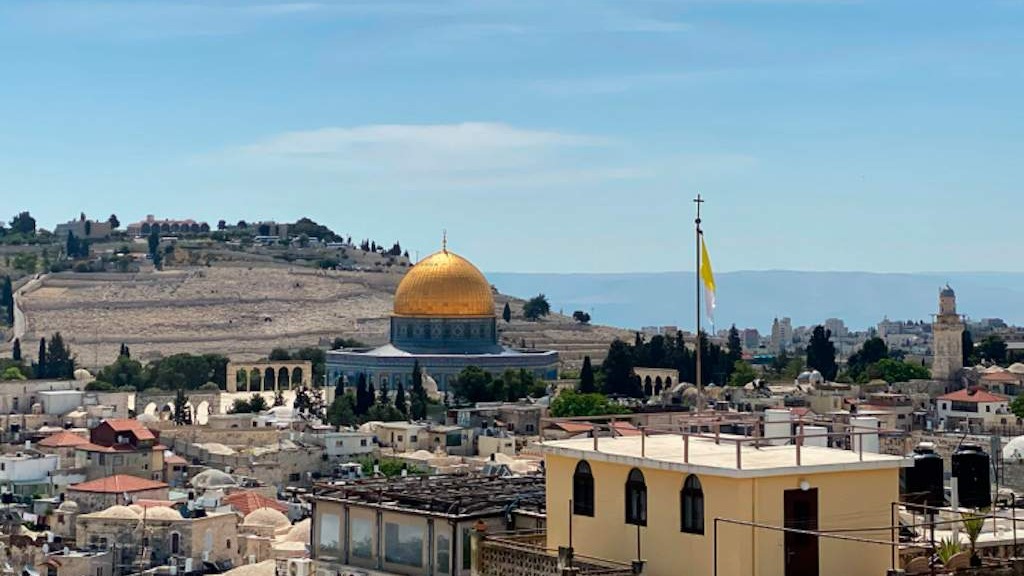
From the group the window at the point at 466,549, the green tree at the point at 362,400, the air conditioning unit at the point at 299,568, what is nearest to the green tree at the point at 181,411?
the green tree at the point at 362,400

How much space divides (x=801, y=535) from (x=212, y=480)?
4051 cm

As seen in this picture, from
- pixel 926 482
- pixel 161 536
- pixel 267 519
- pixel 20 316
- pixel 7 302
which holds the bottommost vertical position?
pixel 161 536

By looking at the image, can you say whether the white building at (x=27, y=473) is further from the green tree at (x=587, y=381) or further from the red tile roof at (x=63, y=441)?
the green tree at (x=587, y=381)

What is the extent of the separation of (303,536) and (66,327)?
7507 centimetres

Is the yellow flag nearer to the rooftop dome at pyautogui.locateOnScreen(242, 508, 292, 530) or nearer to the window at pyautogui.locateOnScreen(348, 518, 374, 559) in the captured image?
the window at pyautogui.locateOnScreen(348, 518, 374, 559)

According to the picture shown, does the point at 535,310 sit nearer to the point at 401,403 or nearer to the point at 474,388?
the point at 474,388

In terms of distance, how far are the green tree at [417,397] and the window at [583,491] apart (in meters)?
55.6

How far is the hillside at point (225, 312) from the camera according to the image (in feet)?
356

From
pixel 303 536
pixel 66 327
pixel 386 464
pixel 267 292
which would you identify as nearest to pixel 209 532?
pixel 303 536

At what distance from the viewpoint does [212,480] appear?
165ft

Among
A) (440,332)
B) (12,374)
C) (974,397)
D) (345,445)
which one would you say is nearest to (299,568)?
(345,445)

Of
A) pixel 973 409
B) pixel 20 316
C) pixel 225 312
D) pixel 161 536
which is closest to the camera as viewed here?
pixel 161 536

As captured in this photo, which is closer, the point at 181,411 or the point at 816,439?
the point at 816,439

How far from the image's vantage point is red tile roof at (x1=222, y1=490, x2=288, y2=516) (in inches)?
1759
